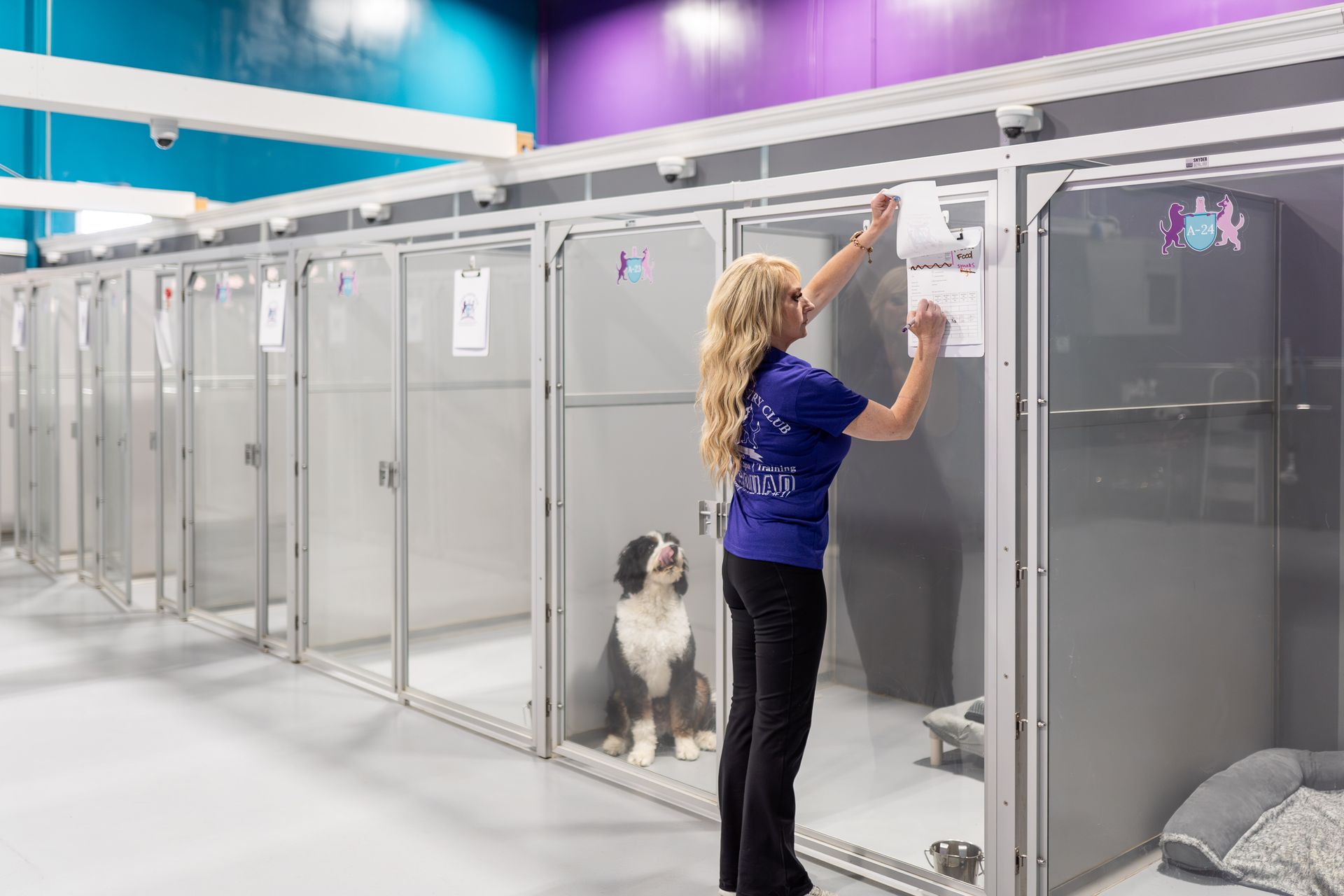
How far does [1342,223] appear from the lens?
2.25 meters

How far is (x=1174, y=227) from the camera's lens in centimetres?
249

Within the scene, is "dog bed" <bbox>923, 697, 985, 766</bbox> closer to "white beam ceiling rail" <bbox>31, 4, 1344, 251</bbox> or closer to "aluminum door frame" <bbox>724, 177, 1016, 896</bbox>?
"aluminum door frame" <bbox>724, 177, 1016, 896</bbox>

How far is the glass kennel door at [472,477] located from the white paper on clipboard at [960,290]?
1.64 m

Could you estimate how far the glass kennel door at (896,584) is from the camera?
2.89 m

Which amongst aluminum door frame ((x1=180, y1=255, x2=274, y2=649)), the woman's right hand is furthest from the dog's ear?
aluminum door frame ((x1=180, y1=255, x2=274, y2=649))

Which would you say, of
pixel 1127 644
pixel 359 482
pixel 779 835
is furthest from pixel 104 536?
pixel 1127 644

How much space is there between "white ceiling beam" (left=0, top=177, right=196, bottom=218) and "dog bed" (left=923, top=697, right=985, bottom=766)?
5566 millimetres

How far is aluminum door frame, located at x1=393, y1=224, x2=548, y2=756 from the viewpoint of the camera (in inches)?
160

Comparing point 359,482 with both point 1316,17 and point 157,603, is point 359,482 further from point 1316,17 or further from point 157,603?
point 1316,17

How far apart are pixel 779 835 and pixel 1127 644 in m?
0.96

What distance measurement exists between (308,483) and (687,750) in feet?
8.52

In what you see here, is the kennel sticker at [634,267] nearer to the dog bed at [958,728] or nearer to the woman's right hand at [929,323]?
the woman's right hand at [929,323]

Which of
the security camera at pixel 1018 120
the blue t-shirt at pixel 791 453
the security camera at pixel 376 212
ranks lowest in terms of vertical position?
the blue t-shirt at pixel 791 453

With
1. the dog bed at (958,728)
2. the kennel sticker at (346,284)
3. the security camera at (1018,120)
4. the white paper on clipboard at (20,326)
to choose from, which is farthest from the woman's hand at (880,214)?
the white paper on clipboard at (20,326)
